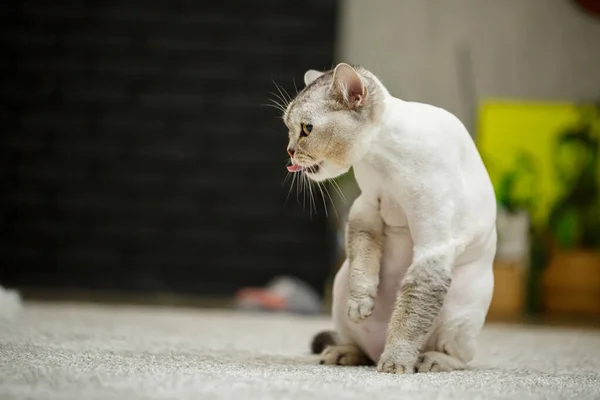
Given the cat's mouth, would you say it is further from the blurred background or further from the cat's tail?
the blurred background

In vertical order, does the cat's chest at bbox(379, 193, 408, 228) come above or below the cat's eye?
below

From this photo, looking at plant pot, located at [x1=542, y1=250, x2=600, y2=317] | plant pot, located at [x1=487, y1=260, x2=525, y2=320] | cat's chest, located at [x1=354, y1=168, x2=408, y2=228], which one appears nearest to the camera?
cat's chest, located at [x1=354, y1=168, x2=408, y2=228]

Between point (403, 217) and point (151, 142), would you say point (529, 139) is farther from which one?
point (403, 217)

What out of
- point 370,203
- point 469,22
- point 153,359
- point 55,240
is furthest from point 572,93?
point 153,359

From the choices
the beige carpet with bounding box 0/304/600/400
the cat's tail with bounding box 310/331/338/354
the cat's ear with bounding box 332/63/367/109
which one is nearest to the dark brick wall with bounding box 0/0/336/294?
the beige carpet with bounding box 0/304/600/400

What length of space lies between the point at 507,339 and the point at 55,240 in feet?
10.1

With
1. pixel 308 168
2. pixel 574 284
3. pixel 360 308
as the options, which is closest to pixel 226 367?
pixel 360 308

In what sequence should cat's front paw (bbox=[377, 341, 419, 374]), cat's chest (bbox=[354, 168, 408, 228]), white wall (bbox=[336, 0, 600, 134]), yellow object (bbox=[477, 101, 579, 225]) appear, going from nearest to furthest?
cat's front paw (bbox=[377, 341, 419, 374]) → cat's chest (bbox=[354, 168, 408, 228]) → yellow object (bbox=[477, 101, 579, 225]) → white wall (bbox=[336, 0, 600, 134])

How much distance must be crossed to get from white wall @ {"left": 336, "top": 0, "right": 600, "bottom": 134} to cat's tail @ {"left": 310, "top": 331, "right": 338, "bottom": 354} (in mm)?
3214

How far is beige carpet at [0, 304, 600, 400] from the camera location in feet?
4.07

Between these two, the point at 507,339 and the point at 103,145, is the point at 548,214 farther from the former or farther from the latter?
the point at 103,145

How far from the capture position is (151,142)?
4.98m

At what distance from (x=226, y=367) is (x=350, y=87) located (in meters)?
0.60

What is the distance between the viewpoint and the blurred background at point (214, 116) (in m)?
4.89
